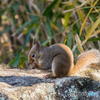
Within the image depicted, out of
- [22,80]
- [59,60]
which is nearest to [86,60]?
[59,60]

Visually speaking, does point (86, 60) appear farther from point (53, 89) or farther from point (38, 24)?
point (38, 24)

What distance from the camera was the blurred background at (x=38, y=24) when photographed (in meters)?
6.27

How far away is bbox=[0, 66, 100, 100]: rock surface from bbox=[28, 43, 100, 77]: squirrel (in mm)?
200

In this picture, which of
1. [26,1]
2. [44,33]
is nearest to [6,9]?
[26,1]

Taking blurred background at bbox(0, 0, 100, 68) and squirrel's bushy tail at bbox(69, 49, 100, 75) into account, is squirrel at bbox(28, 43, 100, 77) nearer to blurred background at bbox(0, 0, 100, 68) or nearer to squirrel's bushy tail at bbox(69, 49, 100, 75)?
squirrel's bushy tail at bbox(69, 49, 100, 75)

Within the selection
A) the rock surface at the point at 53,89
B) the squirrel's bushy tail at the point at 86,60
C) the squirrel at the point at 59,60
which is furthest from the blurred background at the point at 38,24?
the rock surface at the point at 53,89

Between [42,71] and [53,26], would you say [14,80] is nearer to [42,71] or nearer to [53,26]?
[42,71]

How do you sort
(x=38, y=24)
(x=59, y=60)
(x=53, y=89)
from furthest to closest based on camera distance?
1. (x=38, y=24)
2. (x=59, y=60)
3. (x=53, y=89)

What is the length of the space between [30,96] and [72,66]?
729 millimetres

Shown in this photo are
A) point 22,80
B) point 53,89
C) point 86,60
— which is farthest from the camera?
point 86,60

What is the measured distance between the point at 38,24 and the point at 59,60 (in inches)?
139

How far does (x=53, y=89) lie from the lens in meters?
3.92

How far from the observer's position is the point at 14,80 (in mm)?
4277

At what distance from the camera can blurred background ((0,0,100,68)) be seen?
627 cm
